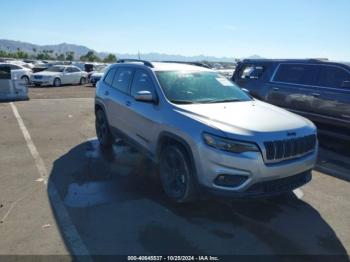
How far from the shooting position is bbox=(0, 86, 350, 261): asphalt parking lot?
362cm

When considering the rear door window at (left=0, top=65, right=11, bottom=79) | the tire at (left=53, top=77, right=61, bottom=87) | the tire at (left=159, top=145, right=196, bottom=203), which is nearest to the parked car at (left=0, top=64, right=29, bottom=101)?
the rear door window at (left=0, top=65, right=11, bottom=79)

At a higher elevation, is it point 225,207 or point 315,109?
point 315,109

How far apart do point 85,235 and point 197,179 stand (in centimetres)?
139

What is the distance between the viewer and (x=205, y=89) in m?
5.23

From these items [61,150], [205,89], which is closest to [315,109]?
[205,89]

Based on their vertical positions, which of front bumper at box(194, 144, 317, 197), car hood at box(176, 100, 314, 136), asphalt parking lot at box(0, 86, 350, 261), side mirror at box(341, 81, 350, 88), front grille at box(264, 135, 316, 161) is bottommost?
asphalt parking lot at box(0, 86, 350, 261)

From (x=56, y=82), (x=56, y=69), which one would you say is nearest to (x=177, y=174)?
(x=56, y=82)

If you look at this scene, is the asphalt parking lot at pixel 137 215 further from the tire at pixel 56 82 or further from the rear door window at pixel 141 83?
the tire at pixel 56 82

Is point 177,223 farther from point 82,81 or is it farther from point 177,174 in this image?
point 82,81

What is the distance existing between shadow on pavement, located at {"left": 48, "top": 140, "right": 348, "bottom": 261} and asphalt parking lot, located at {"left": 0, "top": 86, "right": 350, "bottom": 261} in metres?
→ 0.01

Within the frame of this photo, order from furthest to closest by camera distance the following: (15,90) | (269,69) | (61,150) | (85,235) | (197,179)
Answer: (15,90) < (269,69) < (61,150) < (197,179) < (85,235)

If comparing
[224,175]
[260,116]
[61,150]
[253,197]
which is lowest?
[61,150]

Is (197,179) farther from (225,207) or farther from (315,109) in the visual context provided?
(315,109)

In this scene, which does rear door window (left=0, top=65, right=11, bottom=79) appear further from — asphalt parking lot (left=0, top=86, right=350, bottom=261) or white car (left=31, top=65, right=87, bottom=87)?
asphalt parking lot (left=0, top=86, right=350, bottom=261)
